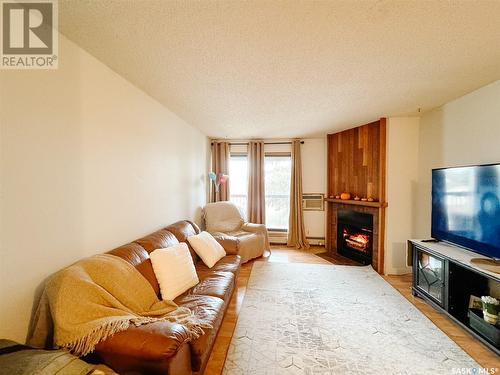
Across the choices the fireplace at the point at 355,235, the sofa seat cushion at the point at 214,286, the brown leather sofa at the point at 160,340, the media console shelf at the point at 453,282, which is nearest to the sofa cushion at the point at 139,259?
the brown leather sofa at the point at 160,340

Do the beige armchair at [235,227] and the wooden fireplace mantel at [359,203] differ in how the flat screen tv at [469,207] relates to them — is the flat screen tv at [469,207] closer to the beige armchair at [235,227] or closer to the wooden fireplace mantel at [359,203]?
A: the wooden fireplace mantel at [359,203]

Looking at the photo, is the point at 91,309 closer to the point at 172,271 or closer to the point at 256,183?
the point at 172,271

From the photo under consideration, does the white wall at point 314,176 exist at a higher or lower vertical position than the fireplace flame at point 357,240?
higher

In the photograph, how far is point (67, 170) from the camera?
60.2 inches

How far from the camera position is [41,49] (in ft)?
4.54

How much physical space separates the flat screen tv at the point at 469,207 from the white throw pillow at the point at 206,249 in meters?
2.56

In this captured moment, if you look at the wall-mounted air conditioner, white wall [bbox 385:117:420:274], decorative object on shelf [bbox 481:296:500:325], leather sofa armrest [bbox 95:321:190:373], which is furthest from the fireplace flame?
leather sofa armrest [bbox 95:321:190:373]

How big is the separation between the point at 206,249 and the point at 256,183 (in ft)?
→ 8.33

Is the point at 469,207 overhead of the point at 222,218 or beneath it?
overhead

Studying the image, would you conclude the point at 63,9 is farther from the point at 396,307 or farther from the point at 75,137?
the point at 396,307

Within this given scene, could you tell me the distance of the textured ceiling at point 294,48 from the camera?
1.28m

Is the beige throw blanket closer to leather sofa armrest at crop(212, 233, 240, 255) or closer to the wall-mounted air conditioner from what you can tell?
leather sofa armrest at crop(212, 233, 240, 255)

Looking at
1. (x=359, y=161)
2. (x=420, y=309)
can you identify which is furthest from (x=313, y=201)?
(x=420, y=309)

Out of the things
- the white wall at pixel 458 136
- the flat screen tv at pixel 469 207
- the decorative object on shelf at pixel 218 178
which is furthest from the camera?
the decorative object on shelf at pixel 218 178
